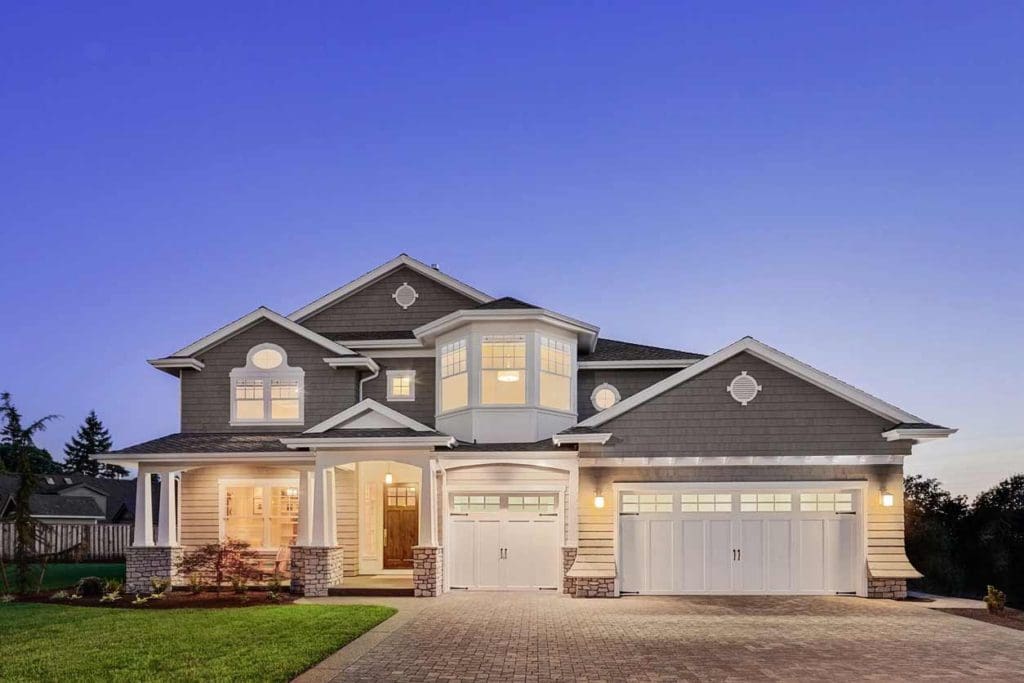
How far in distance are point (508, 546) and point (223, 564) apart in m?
5.85

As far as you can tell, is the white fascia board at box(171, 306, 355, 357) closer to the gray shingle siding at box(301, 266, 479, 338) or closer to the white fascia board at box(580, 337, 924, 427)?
the gray shingle siding at box(301, 266, 479, 338)

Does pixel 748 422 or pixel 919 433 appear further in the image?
pixel 748 422

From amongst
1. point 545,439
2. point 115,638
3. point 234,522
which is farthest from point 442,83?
point 115,638

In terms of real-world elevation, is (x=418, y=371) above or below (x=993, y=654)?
above

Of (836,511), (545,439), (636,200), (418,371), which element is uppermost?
(636,200)

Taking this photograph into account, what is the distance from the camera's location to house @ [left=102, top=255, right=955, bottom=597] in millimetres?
16922

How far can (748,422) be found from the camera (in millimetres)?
17156

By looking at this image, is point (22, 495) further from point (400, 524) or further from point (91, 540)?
point (91, 540)

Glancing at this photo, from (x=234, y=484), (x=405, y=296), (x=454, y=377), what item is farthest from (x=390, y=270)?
(x=234, y=484)

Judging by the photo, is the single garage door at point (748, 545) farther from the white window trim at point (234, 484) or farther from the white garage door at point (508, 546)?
the white window trim at point (234, 484)

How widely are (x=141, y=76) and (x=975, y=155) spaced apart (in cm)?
2759

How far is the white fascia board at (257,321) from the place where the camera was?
66.8ft

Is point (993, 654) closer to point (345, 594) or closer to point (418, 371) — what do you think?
point (345, 594)

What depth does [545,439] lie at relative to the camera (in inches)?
740
